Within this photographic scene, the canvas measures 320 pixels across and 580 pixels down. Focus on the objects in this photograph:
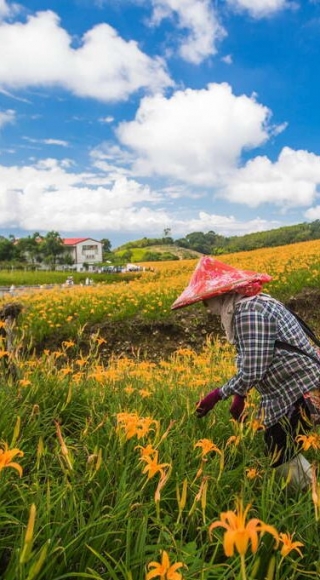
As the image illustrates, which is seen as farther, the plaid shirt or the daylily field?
the plaid shirt

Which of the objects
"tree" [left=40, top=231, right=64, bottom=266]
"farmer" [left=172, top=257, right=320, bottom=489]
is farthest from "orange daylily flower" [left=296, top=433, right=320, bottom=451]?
"tree" [left=40, top=231, right=64, bottom=266]

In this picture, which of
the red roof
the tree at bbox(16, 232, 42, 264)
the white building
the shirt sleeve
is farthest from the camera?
the red roof

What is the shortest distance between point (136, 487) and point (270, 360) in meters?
0.92

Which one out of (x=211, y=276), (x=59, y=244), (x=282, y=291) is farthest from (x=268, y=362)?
(x=59, y=244)

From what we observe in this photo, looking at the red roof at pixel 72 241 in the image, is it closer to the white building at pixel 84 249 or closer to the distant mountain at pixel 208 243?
the white building at pixel 84 249

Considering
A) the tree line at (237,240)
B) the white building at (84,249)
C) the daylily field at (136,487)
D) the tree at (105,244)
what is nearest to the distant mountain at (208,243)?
the tree line at (237,240)

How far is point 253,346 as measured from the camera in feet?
6.87

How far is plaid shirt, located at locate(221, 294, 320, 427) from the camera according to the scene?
2096 mm

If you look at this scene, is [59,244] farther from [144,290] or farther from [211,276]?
[211,276]

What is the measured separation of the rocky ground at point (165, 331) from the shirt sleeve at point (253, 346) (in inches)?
266

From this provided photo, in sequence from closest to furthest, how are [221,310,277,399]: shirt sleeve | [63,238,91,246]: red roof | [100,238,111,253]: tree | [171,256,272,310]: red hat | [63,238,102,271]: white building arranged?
[221,310,277,399]: shirt sleeve
[171,256,272,310]: red hat
[63,238,102,271]: white building
[63,238,91,246]: red roof
[100,238,111,253]: tree

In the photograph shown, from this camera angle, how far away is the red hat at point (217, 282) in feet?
7.23

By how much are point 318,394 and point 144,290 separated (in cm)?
981

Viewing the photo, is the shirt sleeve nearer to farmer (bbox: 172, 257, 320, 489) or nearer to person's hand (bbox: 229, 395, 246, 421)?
farmer (bbox: 172, 257, 320, 489)
